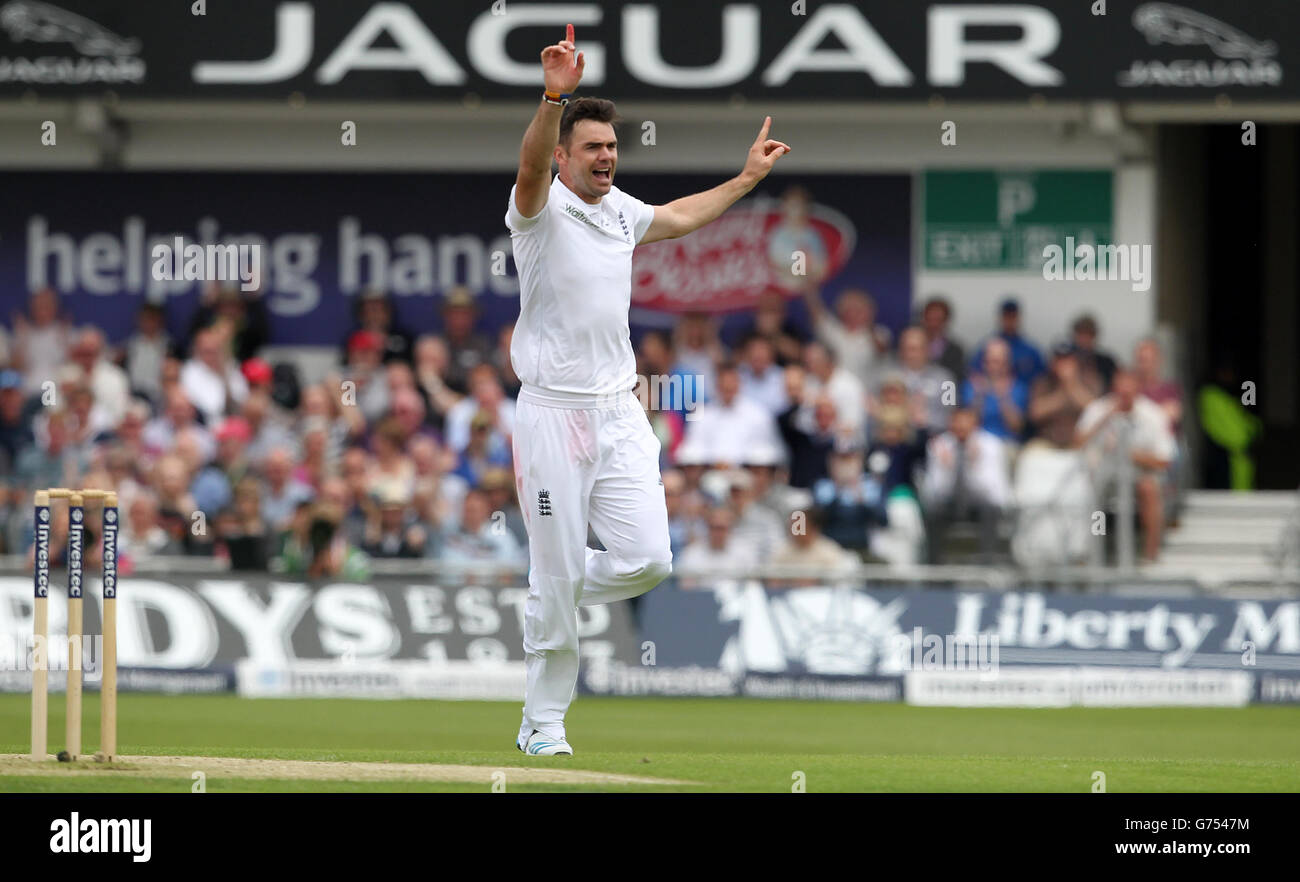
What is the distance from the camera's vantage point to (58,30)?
19.1 metres

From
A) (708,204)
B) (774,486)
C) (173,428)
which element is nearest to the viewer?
(708,204)

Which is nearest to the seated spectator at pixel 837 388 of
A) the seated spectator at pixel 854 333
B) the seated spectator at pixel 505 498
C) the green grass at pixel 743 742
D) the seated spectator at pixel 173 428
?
the seated spectator at pixel 854 333

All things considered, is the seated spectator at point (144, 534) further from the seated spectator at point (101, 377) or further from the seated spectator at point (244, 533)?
the seated spectator at point (101, 377)

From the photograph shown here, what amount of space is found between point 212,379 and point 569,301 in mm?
11398

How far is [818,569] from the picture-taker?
16875mm

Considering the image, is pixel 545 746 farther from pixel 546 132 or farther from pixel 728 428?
pixel 728 428

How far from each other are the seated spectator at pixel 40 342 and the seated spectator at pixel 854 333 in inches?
290

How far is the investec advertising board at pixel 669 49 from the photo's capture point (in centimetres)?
1841

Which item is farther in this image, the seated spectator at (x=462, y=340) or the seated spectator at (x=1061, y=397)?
the seated spectator at (x=462, y=340)

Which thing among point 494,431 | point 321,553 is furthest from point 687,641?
point 321,553

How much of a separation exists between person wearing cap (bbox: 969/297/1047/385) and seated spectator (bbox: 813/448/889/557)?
206cm

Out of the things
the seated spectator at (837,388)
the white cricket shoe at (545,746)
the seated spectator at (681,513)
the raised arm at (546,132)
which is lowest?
the white cricket shoe at (545,746)

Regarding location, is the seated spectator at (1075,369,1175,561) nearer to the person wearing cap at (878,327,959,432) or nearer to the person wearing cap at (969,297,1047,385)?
the person wearing cap at (969,297,1047,385)

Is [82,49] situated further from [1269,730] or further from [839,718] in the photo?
[1269,730]
